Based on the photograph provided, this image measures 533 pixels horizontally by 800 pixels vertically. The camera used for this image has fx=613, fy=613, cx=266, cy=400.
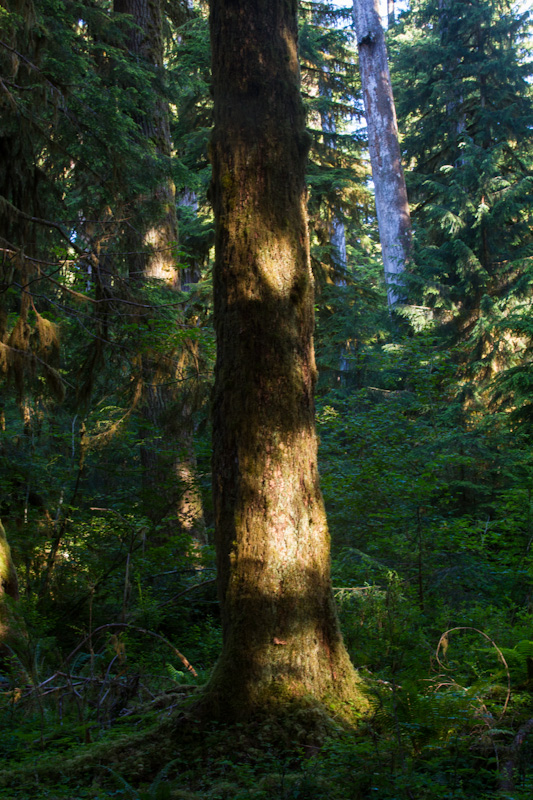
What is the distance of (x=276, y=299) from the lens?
358 centimetres

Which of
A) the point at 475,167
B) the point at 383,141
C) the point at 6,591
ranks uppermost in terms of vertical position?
the point at 383,141

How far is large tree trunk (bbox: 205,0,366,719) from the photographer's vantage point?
320 cm

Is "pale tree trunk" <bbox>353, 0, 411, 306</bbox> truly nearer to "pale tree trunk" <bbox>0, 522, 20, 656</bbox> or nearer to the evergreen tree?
the evergreen tree

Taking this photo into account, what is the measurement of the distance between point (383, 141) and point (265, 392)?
13951mm

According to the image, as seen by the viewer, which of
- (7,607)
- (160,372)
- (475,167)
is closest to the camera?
(7,607)

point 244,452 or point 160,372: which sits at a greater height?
point 160,372

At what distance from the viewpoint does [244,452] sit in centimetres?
339

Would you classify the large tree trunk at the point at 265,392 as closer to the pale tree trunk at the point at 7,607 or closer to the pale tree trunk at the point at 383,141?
the pale tree trunk at the point at 7,607

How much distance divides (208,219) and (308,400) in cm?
1429

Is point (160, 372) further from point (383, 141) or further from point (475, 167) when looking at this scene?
point (383, 141)

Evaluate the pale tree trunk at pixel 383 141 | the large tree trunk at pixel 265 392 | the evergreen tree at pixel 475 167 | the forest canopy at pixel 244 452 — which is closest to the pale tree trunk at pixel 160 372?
the forest canopy at pixel 244 452

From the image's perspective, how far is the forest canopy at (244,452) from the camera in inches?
117

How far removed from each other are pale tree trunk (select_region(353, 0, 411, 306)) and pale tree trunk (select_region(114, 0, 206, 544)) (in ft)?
21.9

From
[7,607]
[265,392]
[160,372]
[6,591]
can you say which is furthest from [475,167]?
[7,607]
